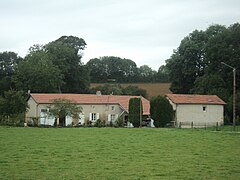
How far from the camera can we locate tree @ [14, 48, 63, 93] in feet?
252

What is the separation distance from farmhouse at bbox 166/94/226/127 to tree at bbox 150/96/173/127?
277 cm

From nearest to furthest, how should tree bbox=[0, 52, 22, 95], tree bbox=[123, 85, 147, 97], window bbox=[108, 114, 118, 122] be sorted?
window bbox=[108, 114, 118, 122]
tree bbox=[123, 85, 147, 97]
tree bbox=[0, 52, 22, 95]

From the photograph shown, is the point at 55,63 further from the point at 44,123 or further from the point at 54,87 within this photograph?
the point at 44,123

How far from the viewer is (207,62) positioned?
77.9 m

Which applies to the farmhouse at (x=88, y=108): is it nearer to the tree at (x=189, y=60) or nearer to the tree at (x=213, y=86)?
the tree at (x=213, y=86)

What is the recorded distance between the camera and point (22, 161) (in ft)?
57.1

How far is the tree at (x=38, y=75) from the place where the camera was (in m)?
76.9

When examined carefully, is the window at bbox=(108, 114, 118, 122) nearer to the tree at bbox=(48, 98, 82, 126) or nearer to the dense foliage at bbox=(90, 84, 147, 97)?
the tree at bbox=(48, 98, 82, 126)

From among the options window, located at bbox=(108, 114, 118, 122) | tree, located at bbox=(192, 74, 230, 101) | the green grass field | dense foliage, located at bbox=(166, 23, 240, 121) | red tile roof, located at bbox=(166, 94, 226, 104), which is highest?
dense foliage, located at bbox=(166, 23, 240, 121)

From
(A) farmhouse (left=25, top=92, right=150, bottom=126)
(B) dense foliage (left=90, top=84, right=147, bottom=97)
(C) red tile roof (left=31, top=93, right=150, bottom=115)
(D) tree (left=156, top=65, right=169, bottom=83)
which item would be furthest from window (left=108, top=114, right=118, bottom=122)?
(D) tree (left=156, top=65, right=169, bottom=83)

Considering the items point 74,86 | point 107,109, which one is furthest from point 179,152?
point 74,86

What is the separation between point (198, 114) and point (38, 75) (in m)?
32.3

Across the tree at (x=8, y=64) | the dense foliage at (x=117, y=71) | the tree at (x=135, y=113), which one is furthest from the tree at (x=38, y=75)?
the dense foliage at (x=117, y=71)

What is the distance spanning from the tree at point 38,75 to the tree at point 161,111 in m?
28.1
